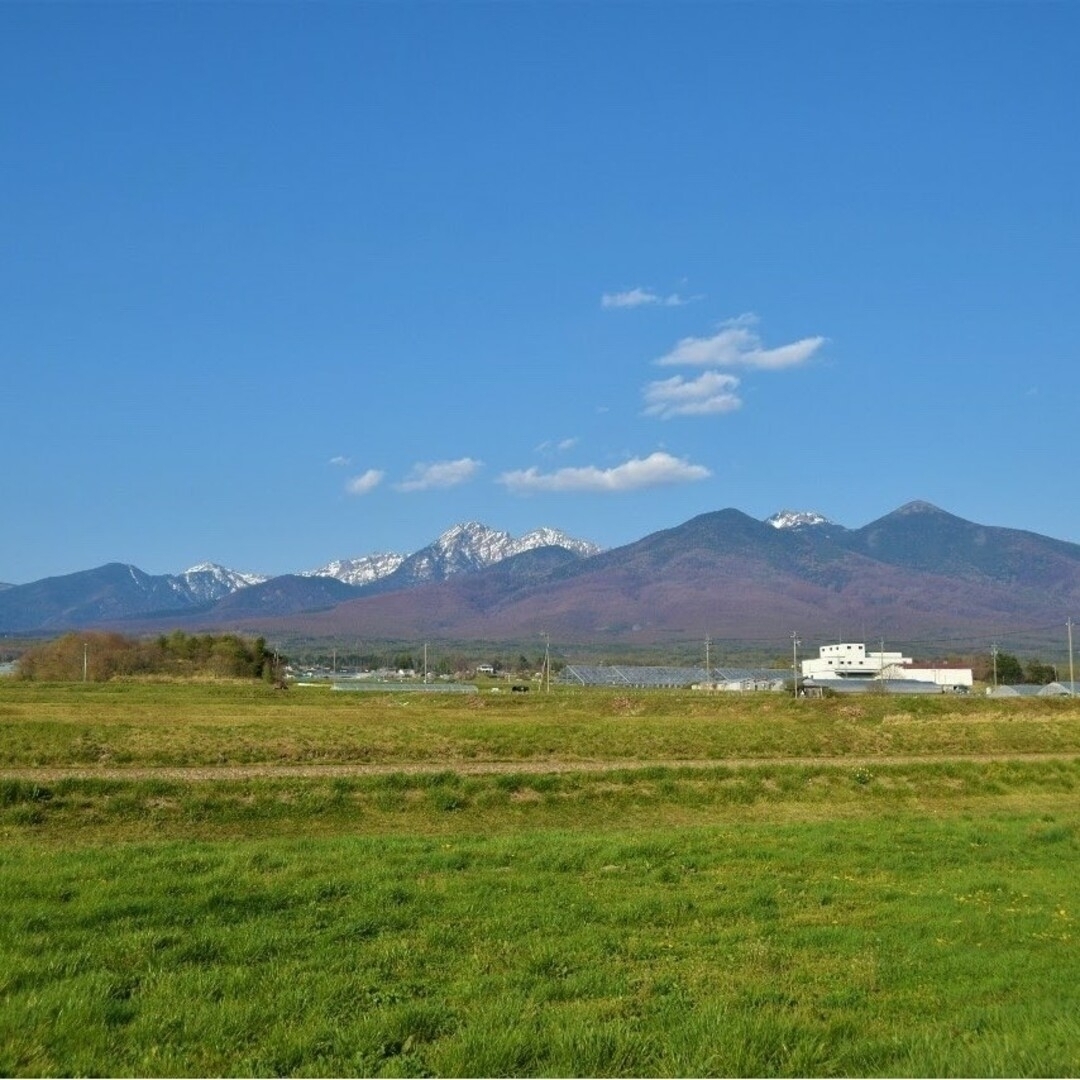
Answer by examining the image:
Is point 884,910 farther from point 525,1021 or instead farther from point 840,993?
point 525,1021

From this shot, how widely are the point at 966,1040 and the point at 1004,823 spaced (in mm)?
14332

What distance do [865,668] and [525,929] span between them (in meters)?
165

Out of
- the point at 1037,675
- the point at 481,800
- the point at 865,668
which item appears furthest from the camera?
the point at 865,668

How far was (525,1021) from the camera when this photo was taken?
7.13 m

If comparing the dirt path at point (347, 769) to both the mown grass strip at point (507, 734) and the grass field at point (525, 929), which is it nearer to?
the grass field at point (525, 929)

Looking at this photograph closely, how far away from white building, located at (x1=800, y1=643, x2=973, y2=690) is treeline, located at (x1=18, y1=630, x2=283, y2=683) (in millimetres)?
76034

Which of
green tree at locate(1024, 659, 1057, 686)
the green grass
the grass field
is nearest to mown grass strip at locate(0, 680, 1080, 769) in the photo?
the grass field

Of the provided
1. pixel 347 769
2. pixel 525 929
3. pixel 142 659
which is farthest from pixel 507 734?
pixel 142 659

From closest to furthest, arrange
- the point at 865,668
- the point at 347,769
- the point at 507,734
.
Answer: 1. the point at 347,769
2. the point at 507,734
3. the point at 865,668

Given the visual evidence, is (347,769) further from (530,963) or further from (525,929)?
(530,963)

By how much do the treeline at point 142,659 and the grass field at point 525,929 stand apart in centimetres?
9602

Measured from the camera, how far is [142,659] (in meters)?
120

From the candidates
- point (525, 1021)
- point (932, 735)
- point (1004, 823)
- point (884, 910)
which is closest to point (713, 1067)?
point (525, 1021)

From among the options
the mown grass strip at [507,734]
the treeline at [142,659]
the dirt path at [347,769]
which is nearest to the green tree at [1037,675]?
the mown grass strip at [507,734]
